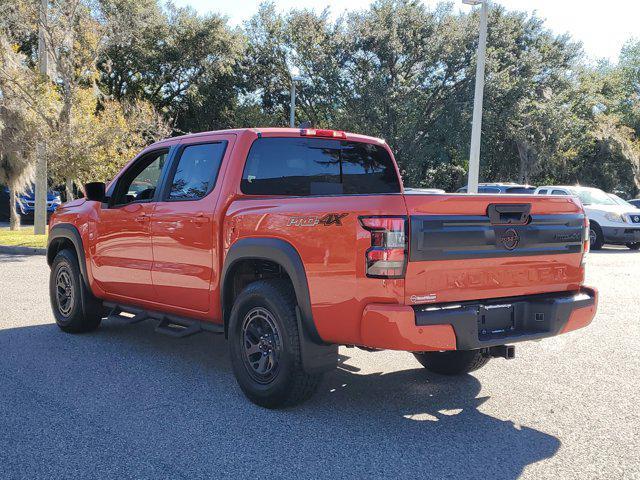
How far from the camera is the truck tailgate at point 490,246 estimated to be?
3672 millimetres

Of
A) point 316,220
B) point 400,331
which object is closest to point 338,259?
point 316,220

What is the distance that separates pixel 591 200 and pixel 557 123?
14229 millimetres

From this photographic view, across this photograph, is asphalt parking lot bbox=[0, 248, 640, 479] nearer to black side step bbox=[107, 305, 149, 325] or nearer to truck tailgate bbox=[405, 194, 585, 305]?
black side step bbox=[107, 305, 149, 325]

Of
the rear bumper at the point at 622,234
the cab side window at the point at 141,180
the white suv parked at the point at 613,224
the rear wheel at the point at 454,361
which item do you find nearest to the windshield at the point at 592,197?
the white suv parked at the point at 613,224

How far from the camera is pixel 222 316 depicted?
4812 mm

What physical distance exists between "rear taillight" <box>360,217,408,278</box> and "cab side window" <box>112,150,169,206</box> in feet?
9.04

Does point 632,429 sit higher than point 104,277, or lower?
lower

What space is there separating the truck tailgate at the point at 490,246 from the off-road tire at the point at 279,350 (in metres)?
0.91

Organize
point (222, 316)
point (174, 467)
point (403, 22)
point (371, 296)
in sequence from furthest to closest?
point (403, 22) → point (222, 316) → point (371, 296) → point (174, 467)

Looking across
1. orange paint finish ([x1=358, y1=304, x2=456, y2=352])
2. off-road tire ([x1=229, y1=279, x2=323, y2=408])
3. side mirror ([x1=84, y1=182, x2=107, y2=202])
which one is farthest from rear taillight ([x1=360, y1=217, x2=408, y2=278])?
side mirror ([x1=84, y1=182, x2=107, y2=202])

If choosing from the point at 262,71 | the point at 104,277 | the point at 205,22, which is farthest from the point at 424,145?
the point at 104,277

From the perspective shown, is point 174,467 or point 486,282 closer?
point 174,467

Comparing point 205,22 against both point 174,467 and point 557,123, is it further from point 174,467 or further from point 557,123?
point 174,467

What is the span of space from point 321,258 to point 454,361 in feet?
6.12
